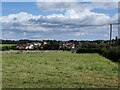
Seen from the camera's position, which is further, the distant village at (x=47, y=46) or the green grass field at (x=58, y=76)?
the distant village at (x=47, y=46)

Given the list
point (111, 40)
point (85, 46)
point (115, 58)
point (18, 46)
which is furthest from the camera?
point (18, 46)

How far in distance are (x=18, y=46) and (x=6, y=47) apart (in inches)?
66.0

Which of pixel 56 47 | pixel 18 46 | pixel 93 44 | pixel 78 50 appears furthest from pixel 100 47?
pixel 18 46

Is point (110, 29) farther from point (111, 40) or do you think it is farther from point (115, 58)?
point (115, 58)

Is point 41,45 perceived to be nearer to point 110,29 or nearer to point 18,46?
point 18,46

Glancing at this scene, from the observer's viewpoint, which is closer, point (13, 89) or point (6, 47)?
point (13, 89)

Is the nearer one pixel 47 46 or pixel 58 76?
pixel 58 76

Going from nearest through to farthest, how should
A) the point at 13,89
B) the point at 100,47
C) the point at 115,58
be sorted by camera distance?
the point at 13,89 → the point at 115,58 → the point at 100,47

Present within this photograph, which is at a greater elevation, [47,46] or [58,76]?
[58,76]

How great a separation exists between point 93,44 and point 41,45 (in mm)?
7757

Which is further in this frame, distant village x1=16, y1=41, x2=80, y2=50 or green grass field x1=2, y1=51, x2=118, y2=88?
distant village x1=16, y1=41, x2=80, y2=50

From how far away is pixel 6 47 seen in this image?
4100 centimetres

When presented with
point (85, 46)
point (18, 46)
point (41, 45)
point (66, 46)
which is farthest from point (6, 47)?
point (85, 46)

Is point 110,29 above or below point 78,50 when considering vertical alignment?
above
